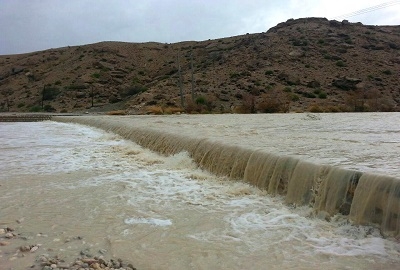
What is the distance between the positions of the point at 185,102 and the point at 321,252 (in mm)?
32593

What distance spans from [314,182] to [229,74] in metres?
37.3

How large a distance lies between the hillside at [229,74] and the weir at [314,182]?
23550 millimetres

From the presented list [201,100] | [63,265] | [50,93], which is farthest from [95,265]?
[50,93]

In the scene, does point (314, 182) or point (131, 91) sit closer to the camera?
point (314, 182)

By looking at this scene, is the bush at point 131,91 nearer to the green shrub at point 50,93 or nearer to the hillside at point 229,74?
the hillside at point 229,74

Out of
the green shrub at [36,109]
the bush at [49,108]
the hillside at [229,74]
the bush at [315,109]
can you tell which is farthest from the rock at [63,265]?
the green shrub at [36,109]

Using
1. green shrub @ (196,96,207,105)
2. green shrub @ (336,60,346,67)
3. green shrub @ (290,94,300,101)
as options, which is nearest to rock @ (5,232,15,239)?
green shrub @ (196,96,207,105)

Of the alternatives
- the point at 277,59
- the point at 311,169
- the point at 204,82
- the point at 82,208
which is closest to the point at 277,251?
the point at 311,169

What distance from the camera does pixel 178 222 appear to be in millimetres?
5590

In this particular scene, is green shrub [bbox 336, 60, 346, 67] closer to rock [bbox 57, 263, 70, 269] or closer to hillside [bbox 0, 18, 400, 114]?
hillside [bbox 0, 18, 400, 114]

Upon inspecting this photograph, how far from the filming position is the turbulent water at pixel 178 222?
4.35m

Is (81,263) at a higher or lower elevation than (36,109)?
higher

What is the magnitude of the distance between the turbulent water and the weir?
6.4 inches

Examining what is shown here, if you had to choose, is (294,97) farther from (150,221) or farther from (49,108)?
(150,221)
